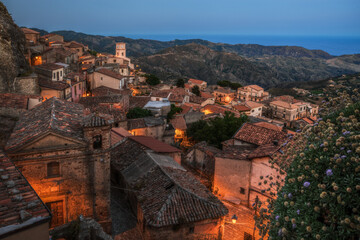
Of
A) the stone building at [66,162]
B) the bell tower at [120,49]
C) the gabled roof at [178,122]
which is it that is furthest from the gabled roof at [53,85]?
the bell tower at [120,49]

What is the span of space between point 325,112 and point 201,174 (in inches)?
684

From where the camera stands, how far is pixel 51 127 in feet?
44.2

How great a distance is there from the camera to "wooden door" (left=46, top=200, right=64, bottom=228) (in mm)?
14263

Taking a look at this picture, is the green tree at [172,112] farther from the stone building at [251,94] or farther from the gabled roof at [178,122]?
the stone building at [251,94]

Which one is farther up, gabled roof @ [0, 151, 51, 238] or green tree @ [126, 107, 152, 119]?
gabled roof @ [0, 151, 51, 238]

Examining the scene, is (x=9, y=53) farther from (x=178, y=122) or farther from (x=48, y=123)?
(x=178, y=122)

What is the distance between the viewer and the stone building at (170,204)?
1527 centimetres

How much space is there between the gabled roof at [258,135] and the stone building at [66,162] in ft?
51.1

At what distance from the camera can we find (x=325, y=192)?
249 inches

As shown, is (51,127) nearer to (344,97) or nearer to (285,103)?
(344,97)

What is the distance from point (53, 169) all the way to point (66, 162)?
73 cm

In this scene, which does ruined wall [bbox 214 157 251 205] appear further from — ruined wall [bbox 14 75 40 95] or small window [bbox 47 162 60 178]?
ruined wall [bbox 14 75 40 95]

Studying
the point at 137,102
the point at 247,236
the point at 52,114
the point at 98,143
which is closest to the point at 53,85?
the point at 137,102

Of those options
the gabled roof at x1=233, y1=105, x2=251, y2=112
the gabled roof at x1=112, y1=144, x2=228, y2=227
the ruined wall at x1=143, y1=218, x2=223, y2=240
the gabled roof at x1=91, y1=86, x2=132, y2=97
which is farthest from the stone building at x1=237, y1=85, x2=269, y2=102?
the ruined wall at x1=143, y1=218, x2=223, y2=240
